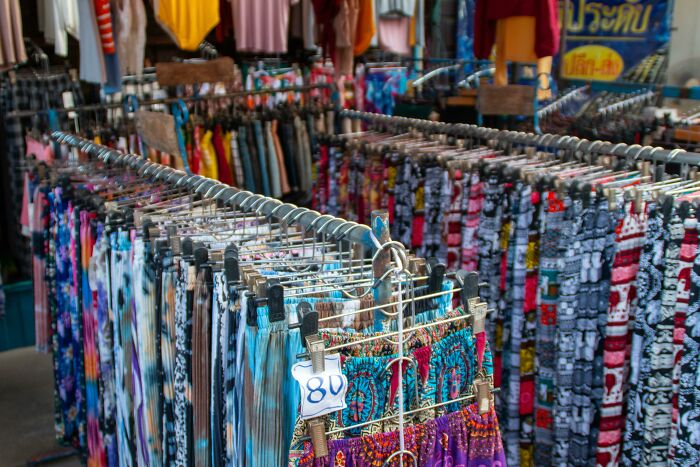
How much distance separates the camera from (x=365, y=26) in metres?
4.89

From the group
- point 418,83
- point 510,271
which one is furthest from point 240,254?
point 418,83

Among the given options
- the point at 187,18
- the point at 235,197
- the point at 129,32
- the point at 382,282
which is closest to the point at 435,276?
the point at 382,282

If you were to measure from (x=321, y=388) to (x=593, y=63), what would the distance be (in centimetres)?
688

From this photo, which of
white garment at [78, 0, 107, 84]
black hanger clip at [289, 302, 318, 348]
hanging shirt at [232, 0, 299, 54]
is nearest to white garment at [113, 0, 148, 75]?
white garment at [78, 0, 107, 84]

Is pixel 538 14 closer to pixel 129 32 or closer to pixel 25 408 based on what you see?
pixel 129 32

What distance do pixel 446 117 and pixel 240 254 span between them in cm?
338

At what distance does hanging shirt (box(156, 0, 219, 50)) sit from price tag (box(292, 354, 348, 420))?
→ 343 cm

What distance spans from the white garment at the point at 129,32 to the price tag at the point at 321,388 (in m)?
3.25

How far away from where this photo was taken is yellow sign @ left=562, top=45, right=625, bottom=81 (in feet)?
23.7

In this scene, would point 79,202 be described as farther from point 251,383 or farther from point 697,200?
point 697,200

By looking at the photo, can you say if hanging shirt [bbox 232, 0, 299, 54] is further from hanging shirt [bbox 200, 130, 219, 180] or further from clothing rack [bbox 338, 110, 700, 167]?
clothing rack [bbox 338, 110, 700, 167]

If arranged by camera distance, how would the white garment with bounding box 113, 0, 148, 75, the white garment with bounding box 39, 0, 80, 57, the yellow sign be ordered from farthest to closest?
1. the yellow sign
2. the white garment with bounding box 39, 0, 80, 57
3. the white garment with bounding box 113, 0, 148, 75

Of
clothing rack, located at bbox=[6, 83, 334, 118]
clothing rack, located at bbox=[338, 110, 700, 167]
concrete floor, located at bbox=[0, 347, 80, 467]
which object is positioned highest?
clothing rack, located at bbox=[6, 83, 334, 118]

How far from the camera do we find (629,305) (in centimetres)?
233
